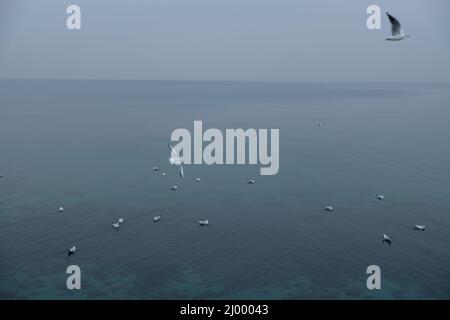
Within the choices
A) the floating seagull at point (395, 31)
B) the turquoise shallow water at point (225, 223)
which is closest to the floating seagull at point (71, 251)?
the turquoise shallow water at point (225, 223)

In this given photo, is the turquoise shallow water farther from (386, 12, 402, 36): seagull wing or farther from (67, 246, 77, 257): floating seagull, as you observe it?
(386, 12, 402, 36): seagull wing

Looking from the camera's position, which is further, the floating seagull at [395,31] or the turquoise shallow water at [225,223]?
the turquoise shallow water at [225,223]

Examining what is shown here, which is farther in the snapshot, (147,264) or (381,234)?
(381,234)

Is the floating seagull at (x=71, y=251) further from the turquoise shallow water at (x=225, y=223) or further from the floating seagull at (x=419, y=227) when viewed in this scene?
the floating seagull at (x=419, y=227)

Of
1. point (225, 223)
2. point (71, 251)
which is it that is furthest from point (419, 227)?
point (71, 251)

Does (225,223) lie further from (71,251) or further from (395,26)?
(395,26)

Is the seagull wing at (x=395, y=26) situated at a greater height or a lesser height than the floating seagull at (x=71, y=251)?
greater

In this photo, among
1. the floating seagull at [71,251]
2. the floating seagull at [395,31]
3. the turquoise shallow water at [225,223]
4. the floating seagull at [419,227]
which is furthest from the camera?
the floating seagull at [419,227]

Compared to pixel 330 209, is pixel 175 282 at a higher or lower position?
lower
